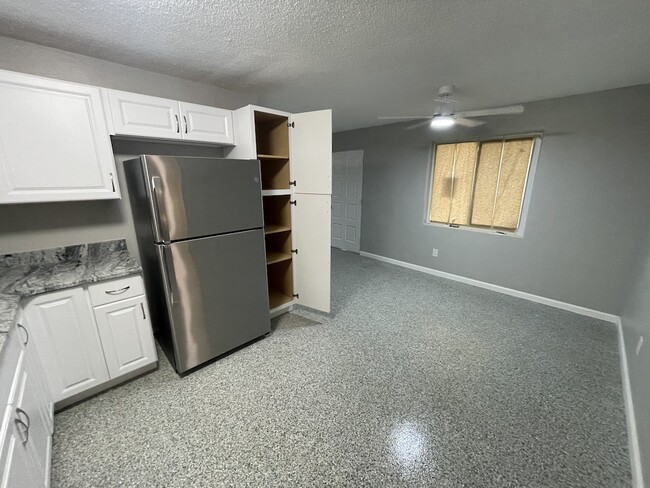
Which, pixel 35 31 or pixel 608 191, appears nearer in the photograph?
pixel 35 31

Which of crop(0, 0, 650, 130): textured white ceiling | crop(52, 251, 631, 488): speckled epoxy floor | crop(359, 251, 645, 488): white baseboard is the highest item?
crop(0, 0, 650, 130): textured white ceiling

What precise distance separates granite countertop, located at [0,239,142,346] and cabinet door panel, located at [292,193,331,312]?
139 cm

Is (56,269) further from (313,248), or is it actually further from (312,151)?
(312,151)

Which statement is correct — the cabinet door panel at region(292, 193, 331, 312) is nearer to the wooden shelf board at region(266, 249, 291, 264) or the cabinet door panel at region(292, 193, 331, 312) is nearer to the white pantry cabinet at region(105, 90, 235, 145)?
the wooden shelf board at region(266, 249, 291, 264)

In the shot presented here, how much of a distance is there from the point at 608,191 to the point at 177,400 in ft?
14.0

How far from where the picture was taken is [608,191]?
8.30 ft

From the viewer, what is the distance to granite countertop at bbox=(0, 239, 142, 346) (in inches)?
52.4

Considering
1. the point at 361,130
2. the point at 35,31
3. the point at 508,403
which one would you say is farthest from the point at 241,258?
the point at 361,130

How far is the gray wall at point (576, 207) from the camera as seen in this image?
2406 millimetres

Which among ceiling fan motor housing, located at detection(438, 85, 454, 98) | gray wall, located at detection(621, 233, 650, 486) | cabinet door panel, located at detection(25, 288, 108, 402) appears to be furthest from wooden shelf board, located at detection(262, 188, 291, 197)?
gray wall, located at detection(621, 233, 650, 486)

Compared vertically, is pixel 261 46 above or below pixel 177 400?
above

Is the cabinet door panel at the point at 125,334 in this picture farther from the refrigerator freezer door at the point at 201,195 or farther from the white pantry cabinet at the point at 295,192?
the white pantry cabinet at the point at 295,192

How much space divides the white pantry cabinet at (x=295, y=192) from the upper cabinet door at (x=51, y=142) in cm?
98

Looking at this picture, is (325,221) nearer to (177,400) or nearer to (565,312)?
(177,400)
